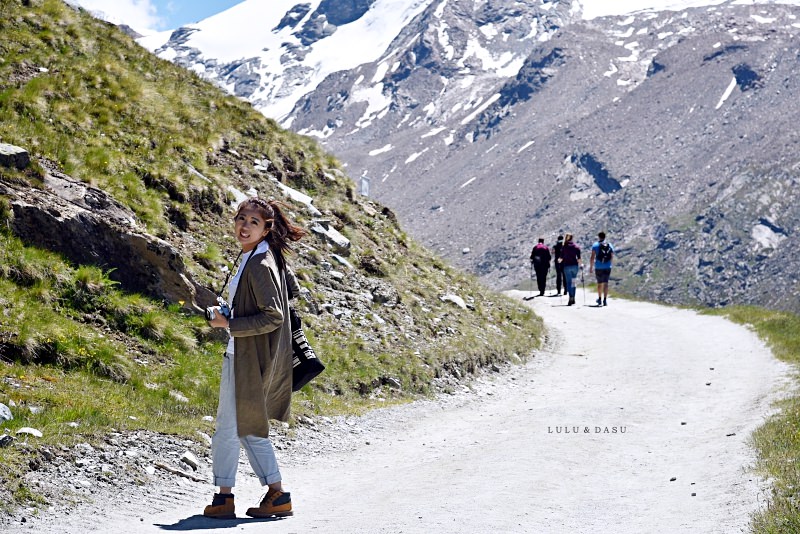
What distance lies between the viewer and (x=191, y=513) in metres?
7.87

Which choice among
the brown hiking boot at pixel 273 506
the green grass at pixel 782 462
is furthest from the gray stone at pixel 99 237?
the green grass at pixel 782 462

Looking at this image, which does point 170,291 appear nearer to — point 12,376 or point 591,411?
point 12,376

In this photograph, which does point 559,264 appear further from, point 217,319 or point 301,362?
point 217,319

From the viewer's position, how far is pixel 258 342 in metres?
7.39

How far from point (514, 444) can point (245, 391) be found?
5566 millimetres

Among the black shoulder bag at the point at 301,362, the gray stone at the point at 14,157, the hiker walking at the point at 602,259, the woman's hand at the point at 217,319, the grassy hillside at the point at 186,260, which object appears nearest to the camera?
the woman's hand at the point at 217,319

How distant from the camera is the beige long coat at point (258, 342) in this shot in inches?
286

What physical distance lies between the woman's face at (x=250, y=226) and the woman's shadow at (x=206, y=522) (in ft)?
8.13

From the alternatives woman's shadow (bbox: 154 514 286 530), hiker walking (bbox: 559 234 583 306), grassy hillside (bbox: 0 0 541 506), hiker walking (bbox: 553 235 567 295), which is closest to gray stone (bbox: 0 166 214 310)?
grassy hillside (bbox: 0 0 541 506)

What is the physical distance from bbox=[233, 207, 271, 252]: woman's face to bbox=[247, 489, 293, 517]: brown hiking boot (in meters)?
2.30

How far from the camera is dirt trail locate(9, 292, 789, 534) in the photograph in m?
7.57

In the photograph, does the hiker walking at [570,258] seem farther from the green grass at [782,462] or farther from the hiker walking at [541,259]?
the green grass at [782,462]

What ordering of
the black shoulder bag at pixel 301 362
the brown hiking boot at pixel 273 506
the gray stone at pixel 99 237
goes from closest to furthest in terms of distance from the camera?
the brown hiking boot at pixel 273 506
the black shoulder bag at pixel 301 362
the gray stone at pixel 99 237

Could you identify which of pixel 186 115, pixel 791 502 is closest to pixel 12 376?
pixel 791 502
